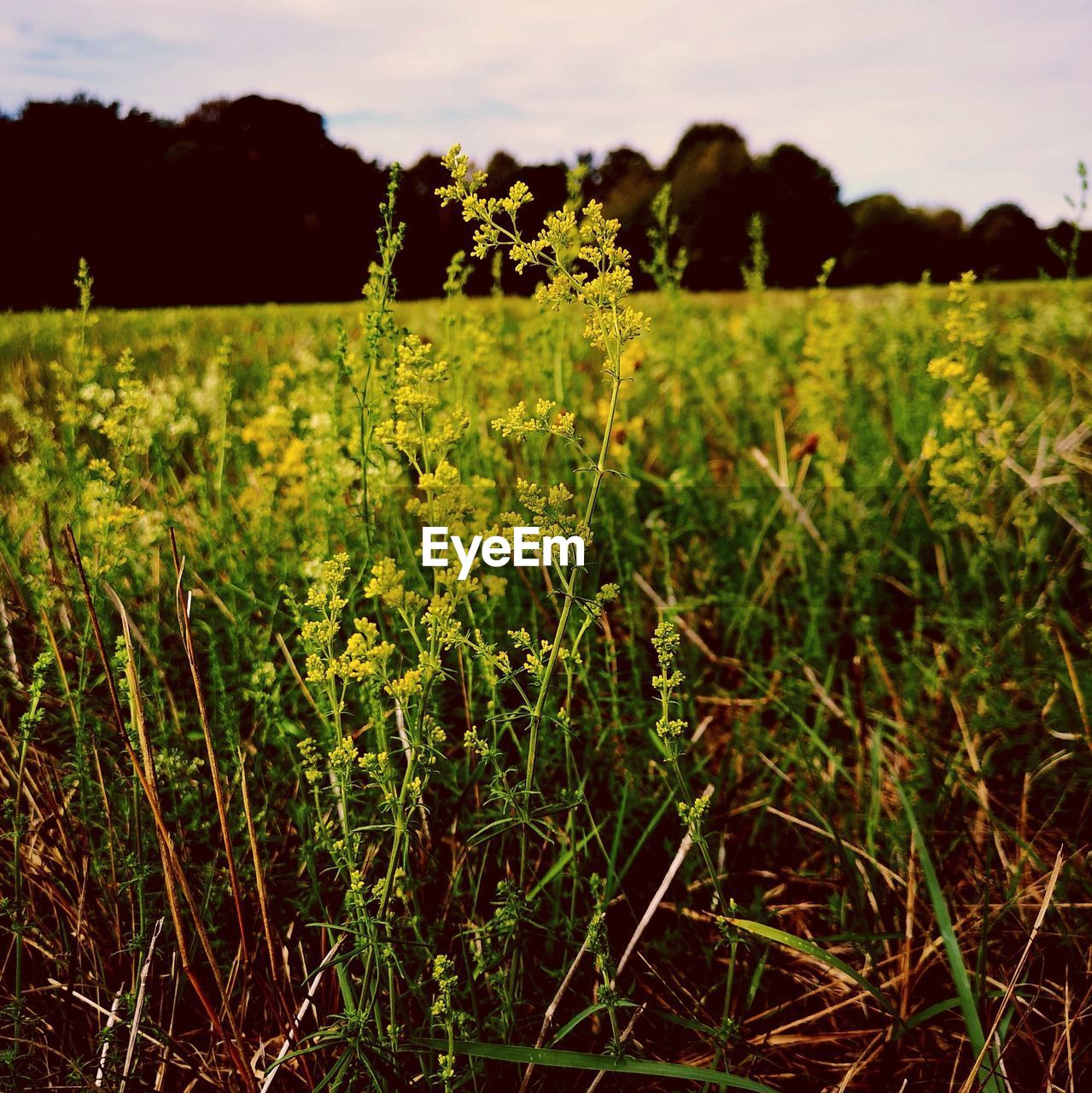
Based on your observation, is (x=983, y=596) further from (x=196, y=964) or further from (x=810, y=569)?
(x=196, y=964)

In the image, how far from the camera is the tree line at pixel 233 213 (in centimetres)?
504

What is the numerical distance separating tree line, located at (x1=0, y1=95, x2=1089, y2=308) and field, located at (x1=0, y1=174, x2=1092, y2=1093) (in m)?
0.70

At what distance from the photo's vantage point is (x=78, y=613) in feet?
6.09

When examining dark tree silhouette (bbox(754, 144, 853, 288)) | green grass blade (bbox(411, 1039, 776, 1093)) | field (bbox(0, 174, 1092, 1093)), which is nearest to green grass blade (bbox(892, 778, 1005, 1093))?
field (bbox(0, 174, 1092, 1093))

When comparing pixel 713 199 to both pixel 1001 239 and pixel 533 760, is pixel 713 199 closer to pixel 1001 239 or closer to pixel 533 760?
pixel 1001 239

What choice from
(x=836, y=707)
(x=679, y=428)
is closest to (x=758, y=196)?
(x=679, y=428)

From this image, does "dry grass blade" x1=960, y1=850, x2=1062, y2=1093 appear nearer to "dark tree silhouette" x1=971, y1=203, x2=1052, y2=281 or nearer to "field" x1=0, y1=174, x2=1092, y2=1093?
"field" x1=0, y1=174, x2=1092, y2=1093

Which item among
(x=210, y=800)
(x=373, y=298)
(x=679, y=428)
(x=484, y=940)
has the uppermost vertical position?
(x=373, y=298)

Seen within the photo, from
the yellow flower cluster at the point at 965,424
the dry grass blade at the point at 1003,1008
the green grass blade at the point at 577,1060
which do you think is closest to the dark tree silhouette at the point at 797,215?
the yellow flower cluster at the point at 965,424

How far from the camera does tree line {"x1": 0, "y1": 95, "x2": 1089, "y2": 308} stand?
5039 mm

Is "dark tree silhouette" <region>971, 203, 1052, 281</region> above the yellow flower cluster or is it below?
above

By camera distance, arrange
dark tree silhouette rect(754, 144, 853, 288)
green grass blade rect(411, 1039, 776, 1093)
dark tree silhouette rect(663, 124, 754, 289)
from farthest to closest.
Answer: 1. dark tree silhouette rect(663, 124, 754, 289)
2. dark tree silhouette rect(754, 144, 853, 288)
3. green grass blade rect(411, 1039, 776, 1093)

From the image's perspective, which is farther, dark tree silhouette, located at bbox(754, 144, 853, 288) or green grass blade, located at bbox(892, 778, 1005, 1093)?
dark tree silhouette, located at bbox(754, 144, 853, 288)

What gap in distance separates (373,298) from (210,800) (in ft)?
3.37
